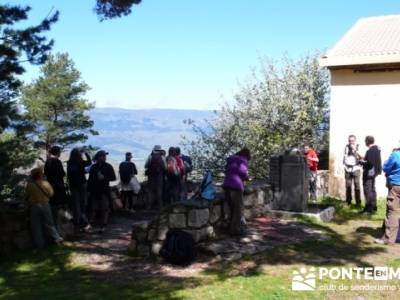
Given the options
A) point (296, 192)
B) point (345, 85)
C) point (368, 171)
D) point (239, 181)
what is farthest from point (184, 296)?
point (345, 85)

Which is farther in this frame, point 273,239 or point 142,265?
point 273,239

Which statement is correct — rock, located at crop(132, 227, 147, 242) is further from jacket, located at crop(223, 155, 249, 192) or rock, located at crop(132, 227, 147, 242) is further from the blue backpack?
jacket, located at crop(223, 155, 249, 192)

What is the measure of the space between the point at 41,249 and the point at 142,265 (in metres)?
2.17

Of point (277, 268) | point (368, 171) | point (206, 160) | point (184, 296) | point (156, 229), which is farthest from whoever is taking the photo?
point (206, 160)

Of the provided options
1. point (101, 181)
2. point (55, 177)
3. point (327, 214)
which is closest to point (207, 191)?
point (101, 181)

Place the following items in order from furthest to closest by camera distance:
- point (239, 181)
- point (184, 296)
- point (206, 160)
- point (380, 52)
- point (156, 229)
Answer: point (206, 160)
point (380, 52)
point (239, 181)
point (156, 229)
point (184, 296)

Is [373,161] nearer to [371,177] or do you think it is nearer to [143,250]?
[371,177]

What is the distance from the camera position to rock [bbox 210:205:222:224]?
980 centimetres

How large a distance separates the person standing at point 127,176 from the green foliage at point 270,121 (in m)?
7.17

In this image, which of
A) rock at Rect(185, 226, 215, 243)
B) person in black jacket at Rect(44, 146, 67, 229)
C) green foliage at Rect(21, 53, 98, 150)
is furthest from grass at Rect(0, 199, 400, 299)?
green foliage at Rect(21, 53, 98, 150)

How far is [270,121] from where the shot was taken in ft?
66.6

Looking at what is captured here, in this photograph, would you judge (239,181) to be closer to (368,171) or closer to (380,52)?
(368,171)

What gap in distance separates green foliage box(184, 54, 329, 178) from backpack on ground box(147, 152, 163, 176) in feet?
22.8

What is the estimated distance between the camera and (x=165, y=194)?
13906 millimetres
